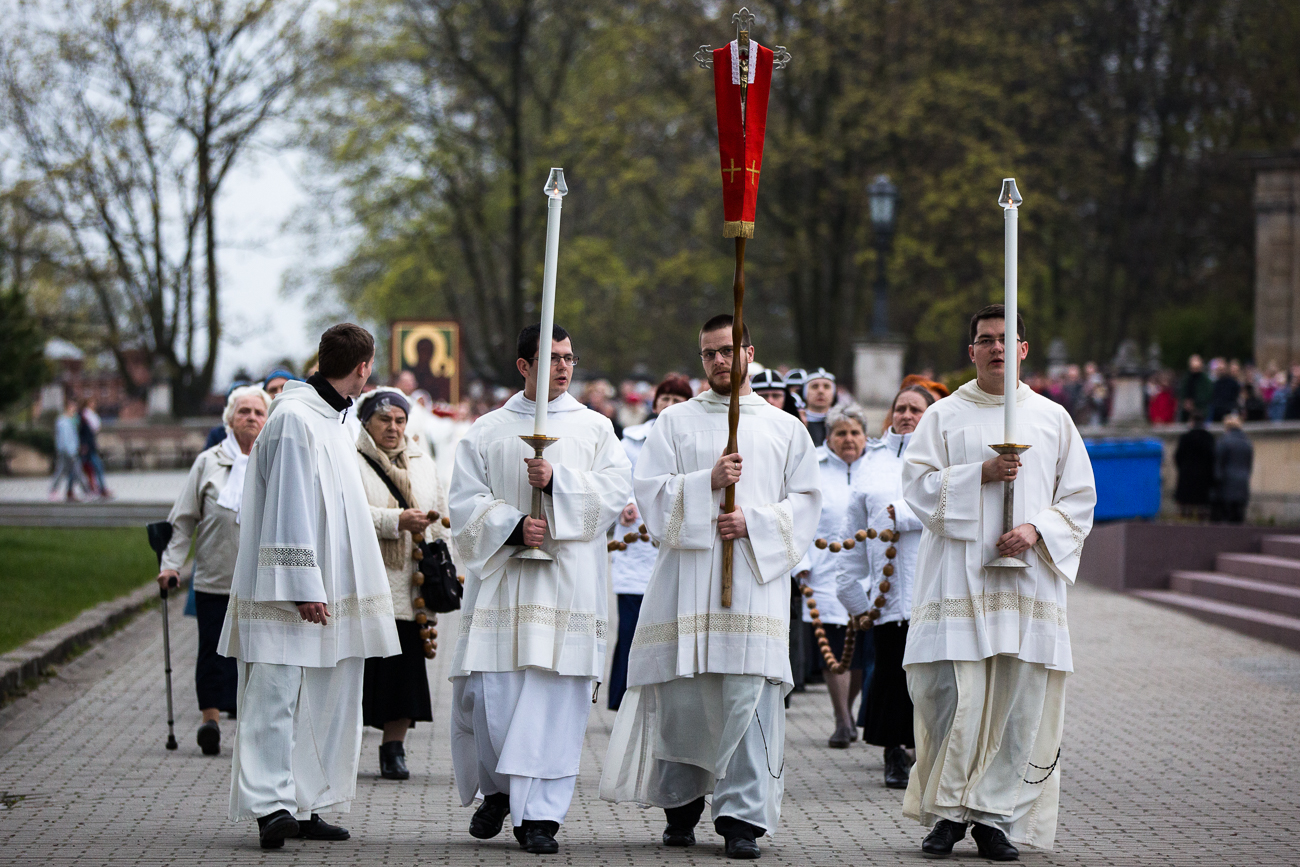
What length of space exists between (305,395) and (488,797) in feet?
5.76

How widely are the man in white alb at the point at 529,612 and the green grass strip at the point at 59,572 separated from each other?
19.9ft

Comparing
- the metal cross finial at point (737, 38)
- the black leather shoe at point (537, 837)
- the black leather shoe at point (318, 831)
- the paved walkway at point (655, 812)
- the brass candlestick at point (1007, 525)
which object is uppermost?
the metal cross finial at point (737, 38)

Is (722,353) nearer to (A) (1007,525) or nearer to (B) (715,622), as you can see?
(B) (715,622)

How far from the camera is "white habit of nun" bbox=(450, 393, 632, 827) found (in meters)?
6.55

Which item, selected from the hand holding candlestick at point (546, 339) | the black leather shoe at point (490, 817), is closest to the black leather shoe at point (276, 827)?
the black leather shoe at point (490, 817)

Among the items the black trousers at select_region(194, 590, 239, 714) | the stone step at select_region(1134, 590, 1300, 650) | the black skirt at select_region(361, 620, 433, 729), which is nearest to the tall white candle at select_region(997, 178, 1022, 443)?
the black skirt at select_region(361, 620, 433, 729)

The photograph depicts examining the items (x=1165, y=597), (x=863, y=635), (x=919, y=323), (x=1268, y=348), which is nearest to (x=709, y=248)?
(x=919, y=323)

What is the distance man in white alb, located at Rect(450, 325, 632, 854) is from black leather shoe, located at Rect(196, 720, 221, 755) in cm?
254

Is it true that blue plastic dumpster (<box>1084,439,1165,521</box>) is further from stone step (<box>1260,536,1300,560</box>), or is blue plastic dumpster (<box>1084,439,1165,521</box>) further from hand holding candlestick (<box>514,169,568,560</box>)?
hand holding candlestick (<box>514,169,568,560</box>)

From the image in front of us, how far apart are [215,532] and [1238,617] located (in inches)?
380

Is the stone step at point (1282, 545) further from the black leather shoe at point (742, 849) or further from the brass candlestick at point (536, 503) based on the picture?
the brass candlestick at point (536, 503)

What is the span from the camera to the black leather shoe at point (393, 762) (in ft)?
27.2

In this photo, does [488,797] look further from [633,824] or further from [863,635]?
[863,635]

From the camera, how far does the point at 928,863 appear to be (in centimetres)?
638
